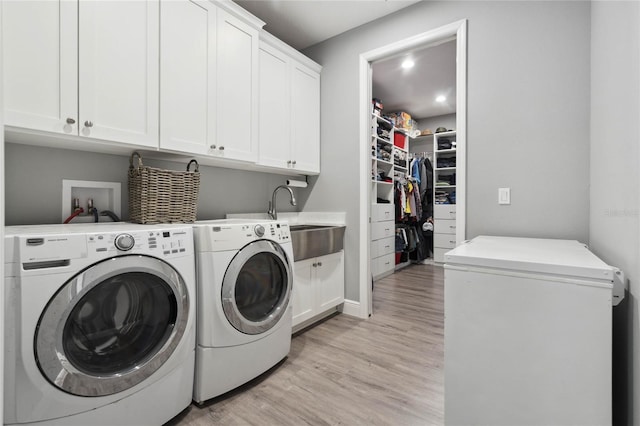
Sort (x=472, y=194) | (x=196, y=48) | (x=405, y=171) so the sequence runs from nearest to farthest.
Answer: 1. (x=196, y=48)
2. (x=472, y=194)
3. (x=405, y=171)

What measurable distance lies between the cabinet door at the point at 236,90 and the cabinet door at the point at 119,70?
425 mm

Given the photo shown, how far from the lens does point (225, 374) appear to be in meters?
1.58

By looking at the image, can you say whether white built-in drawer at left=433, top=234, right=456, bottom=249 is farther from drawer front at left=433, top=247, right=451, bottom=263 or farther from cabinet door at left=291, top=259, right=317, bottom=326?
cabinet door at left=291, top=259, right=317, bottom=326

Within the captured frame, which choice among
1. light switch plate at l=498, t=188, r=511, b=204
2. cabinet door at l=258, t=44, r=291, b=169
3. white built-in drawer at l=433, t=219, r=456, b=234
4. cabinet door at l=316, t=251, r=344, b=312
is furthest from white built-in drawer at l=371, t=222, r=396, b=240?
light switch plate at l=498, t=188, r=511, b=204

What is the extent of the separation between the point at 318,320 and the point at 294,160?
1410mm

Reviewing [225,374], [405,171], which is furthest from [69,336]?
[405,171]

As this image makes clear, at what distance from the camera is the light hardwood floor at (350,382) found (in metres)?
1.47

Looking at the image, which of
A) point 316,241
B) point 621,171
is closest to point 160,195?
point 316,241

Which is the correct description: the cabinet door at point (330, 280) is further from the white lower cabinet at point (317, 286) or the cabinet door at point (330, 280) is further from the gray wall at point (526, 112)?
the gray wall at point (526, 112)

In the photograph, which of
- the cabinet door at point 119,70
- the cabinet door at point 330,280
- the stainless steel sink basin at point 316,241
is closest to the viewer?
the cabinet door at point 119,70

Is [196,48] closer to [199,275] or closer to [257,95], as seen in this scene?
[257,95]

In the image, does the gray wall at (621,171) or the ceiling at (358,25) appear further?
the ceiling at (358,25)

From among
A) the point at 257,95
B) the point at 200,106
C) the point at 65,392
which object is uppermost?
the point at 257,95

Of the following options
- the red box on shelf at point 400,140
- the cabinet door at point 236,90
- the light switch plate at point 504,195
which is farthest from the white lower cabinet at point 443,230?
the cabinet door at point 236,90
